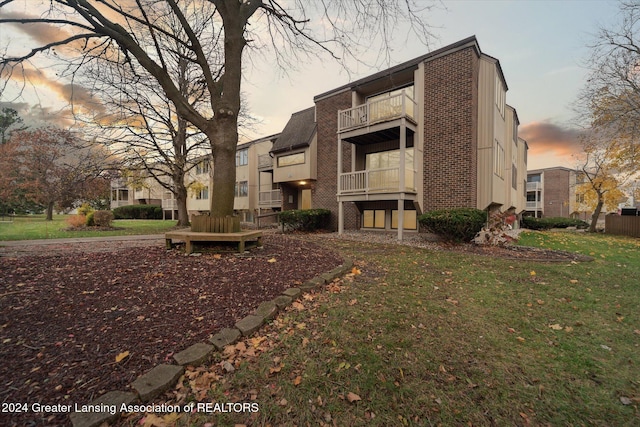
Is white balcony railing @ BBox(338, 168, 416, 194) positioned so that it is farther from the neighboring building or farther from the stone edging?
the neighboring building

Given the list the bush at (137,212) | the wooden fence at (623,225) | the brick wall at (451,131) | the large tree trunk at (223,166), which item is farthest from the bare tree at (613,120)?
the bush at (137,212)

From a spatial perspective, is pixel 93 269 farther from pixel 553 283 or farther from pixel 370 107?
pixel 370 107

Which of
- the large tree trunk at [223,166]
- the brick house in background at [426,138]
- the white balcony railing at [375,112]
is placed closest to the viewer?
the large tree trunk at [223,166]

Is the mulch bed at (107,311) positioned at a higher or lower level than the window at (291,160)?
lower

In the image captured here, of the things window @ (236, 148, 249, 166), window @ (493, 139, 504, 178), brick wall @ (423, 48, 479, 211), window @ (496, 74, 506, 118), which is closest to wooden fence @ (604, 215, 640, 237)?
window @ (493, 139, 504, 178)

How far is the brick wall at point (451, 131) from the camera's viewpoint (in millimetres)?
9953

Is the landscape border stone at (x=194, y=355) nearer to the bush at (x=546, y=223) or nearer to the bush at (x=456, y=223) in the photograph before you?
the bush at (x=456, y=223)

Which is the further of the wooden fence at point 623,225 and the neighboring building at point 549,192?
the neighboring building at point 549,192

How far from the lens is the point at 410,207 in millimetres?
12141

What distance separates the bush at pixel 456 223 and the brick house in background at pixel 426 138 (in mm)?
1470

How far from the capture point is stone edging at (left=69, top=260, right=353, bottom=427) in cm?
164

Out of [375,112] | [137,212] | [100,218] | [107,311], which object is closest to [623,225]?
[375,112]

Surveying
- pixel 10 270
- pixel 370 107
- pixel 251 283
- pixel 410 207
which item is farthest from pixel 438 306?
pixel 370 107

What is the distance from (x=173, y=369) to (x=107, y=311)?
158cm
